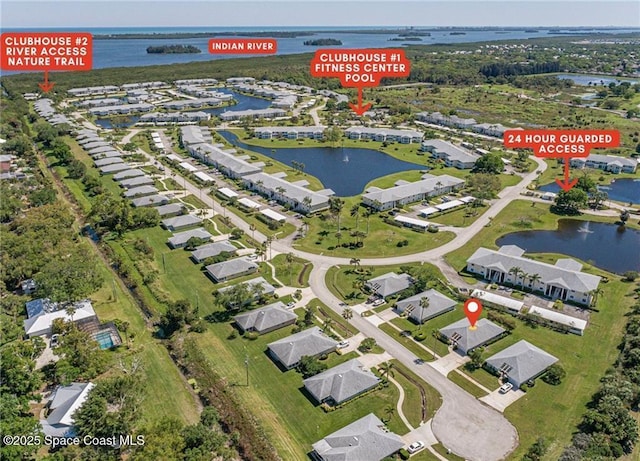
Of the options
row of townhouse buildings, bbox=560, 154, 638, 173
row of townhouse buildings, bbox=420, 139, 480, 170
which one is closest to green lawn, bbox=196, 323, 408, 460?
row of townhouse buildings, bbox=420, 139, 480, 170

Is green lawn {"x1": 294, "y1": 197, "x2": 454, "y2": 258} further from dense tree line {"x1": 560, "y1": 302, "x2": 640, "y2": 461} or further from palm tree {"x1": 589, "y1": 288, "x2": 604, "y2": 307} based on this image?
dense tree line {"x1": 560, "y1": 302, "x2": 640, "y2": 461}

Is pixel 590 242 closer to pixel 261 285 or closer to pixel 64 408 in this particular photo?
pixel 261 285

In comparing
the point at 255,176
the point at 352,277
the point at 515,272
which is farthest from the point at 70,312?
the point at 515,272

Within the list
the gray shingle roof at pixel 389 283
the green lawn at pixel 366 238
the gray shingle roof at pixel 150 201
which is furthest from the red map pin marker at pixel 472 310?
the gray shingle roof at pixel 150 201

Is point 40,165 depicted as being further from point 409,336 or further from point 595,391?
point 595,391

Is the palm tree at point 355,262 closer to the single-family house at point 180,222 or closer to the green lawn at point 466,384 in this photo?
the green lawn at point 466,384

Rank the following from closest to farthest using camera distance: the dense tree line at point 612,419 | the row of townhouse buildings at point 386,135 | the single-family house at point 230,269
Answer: the dense tree line at point 612,419 → the single-family house at point 230,269 → the row of townhouse buildings at point 386,135

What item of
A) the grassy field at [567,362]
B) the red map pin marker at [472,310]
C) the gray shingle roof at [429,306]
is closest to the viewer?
the grassy field at [567,362]

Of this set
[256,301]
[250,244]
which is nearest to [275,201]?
[250,244]
